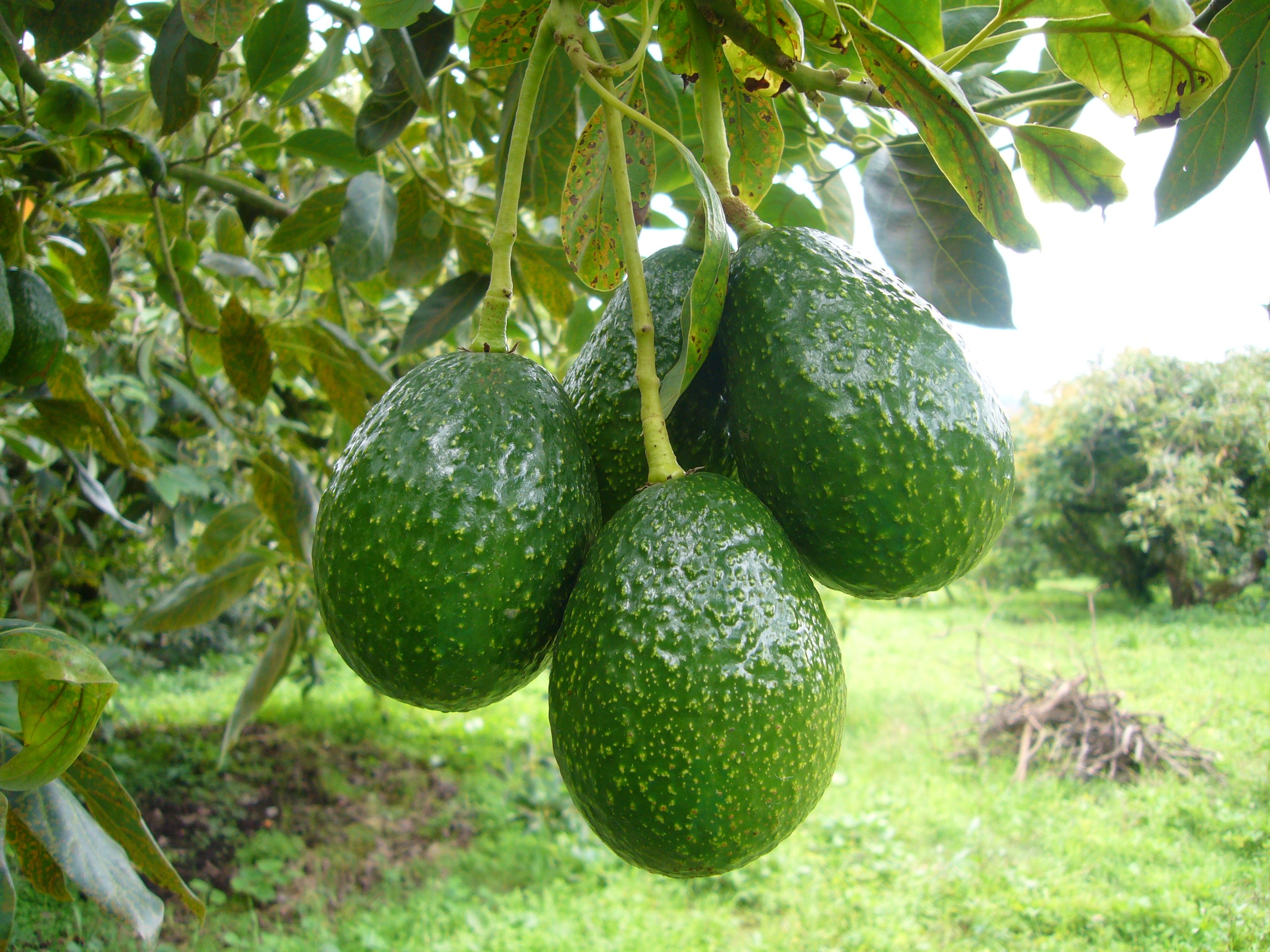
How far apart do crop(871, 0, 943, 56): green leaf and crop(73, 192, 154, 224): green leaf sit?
1.30m

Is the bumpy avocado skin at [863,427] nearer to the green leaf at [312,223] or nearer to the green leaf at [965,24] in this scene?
the green leaf at [965,24]

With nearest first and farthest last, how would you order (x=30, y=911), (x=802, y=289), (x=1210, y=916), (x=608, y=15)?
(x=802, y=289) → (x=608, y=15) → (x=1210, y=916) → (x=30, y=911)

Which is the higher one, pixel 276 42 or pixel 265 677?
pixel 276 42

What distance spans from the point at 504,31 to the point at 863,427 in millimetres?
523

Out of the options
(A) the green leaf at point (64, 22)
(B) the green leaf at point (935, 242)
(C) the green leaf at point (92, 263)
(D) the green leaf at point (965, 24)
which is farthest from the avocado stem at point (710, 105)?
(C) the green leaf at point (92, 263)

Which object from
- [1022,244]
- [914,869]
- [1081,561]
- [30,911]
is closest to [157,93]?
[1022,244]

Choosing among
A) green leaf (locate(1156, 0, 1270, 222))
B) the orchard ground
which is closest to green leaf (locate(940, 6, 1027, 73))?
green leaf (locate(1156, 0, 1270, 222))

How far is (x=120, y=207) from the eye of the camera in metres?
1.54

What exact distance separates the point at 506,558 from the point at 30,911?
8.34ft

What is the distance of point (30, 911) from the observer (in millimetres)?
2324

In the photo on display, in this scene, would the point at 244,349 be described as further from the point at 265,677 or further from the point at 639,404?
the point at 639,404

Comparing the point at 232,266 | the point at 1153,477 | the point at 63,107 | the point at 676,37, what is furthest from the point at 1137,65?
the point at 1153,477

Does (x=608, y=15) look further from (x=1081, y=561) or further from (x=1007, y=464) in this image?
(x=1081, y=561)

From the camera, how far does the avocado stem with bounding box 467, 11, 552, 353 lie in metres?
0.72
